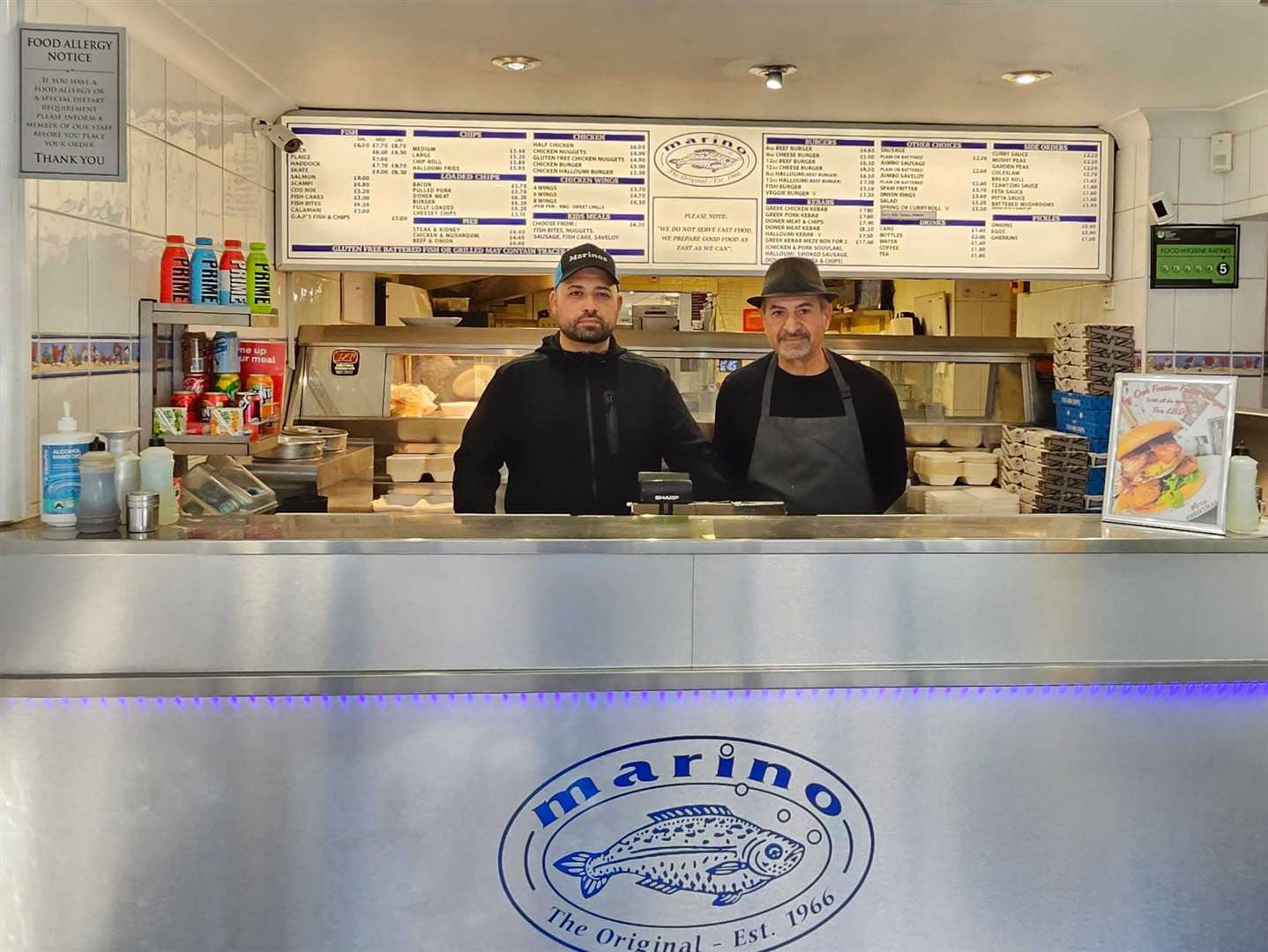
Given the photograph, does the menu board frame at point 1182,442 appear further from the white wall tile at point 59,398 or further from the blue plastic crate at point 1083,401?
the white wall tile at point 59,398

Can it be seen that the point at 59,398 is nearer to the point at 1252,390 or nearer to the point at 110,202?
the point at 110,202

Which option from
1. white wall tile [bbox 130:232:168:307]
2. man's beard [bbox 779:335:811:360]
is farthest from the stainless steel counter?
man's beard [bbox 779:335:811:360]

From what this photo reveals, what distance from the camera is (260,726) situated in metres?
2.33

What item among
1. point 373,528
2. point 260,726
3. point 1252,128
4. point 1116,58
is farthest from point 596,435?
point 1252,128

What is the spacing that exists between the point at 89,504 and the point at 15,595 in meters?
0.23

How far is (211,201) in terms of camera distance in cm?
412

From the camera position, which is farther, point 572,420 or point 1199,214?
point 1199,214

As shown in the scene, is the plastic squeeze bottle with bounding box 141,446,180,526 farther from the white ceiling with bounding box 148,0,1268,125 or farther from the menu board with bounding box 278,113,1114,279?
the menu board with bounding box 278,113,1114,279

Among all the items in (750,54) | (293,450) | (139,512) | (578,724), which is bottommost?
(578,724)

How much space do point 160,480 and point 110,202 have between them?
3.67 feet

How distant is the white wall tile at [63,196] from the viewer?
278 cm

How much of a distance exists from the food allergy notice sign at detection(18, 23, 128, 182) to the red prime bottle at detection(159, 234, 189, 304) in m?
0.58

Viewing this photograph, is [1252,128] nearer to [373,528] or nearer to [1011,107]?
[1011,107]

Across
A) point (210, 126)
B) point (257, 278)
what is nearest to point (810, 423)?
point (257, 278)
